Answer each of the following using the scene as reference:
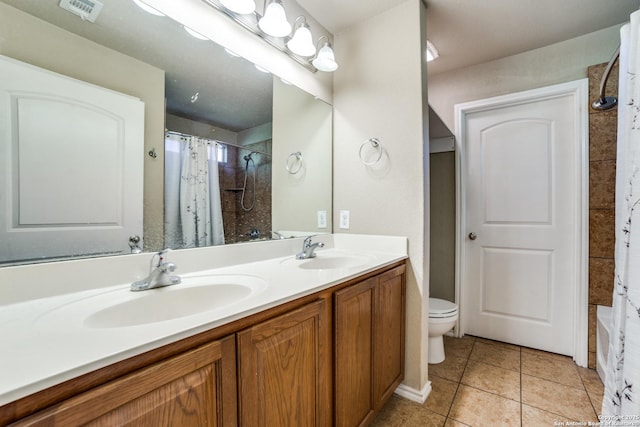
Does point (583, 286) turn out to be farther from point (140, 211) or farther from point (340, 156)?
point (140, 211)

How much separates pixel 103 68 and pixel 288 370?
3.85 feet

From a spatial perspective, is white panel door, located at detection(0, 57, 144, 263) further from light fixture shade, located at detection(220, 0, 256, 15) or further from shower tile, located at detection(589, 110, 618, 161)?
shower tile, located at detection(589, 110, 618, 161)

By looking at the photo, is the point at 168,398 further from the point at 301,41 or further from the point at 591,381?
the point at 591,381

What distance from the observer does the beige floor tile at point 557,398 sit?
1447 mm

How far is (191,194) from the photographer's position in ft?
3.91

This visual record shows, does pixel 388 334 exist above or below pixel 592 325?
above

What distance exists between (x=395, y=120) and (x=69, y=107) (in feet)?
4.91

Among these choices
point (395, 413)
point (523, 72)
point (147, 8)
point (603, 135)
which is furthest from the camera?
point (523, 72)

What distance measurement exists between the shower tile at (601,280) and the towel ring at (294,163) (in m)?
2.11

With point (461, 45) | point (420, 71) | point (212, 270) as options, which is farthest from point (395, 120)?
point (212, 270)

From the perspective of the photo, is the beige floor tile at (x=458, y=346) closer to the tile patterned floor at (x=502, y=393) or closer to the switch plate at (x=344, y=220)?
the tile patterned floor at (x=502, y=393)

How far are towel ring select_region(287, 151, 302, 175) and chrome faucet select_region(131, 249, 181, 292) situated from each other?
930 millimetres

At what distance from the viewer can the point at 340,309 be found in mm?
1053

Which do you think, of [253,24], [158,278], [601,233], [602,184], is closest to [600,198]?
[602,184]
